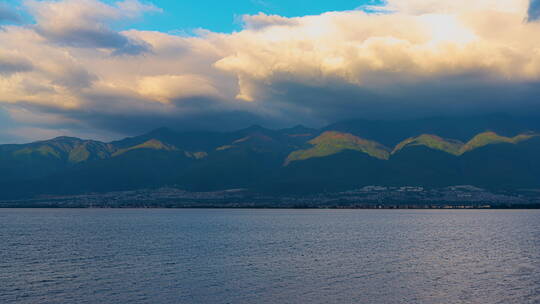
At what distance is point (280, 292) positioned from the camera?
236 feet

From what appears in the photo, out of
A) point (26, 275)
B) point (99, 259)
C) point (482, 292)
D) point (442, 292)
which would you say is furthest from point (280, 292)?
point (99, 259)

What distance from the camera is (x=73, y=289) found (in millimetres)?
72312

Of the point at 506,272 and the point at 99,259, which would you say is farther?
the point at 99,259

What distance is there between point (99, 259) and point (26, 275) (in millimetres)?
21731

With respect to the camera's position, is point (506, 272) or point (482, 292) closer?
point (482, 292)

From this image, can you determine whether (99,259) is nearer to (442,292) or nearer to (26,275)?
(26,275)

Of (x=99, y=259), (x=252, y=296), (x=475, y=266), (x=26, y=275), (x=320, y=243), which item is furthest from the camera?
(x=320, y=243)

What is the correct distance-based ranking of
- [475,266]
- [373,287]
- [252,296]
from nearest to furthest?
1. [252,296]
2. [373,287]
3. [475,266]

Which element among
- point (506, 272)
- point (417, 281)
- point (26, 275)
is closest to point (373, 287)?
point (417, 281)

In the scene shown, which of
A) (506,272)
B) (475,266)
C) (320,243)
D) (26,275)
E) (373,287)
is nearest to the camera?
(373,287)

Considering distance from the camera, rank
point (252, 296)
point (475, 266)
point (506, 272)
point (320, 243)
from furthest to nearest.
Answer: point (320, 243)
point (475, 266)
point (506, 272)
point (252, 296)

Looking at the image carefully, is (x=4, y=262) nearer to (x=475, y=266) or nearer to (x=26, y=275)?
(x=26, y=275)

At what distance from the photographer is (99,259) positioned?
104188mm

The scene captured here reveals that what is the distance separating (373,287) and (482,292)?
1422 centimetres
